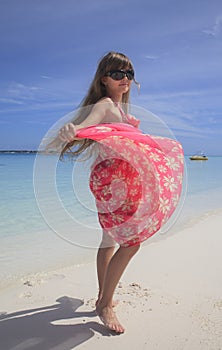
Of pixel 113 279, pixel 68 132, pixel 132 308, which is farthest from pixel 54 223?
pixel 132 308

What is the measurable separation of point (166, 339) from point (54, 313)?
772mm

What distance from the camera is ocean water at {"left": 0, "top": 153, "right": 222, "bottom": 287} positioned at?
86.1 inches

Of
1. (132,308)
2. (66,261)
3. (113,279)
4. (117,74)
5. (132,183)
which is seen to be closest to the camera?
(132,183)

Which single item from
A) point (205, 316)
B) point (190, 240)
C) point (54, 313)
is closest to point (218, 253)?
point (190, 240)

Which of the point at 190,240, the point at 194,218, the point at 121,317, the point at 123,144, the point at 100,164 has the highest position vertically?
the point at 123,144

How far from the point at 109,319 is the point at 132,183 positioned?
846mm

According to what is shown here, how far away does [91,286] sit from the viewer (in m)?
2.90

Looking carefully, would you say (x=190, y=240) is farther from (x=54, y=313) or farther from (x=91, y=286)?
(x=54, y=313)

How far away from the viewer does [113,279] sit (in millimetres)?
2129

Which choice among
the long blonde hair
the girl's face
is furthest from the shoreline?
the girl's face

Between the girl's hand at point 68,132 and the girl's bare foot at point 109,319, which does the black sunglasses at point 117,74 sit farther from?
the girl's bare foot at point 109,319

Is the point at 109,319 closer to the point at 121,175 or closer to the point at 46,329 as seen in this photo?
the point at 46,329

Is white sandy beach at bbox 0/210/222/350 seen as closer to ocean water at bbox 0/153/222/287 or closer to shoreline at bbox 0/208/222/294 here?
shoreline at bbox 0/208/222/294

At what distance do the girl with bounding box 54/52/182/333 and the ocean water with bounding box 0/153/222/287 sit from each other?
0.67ft
